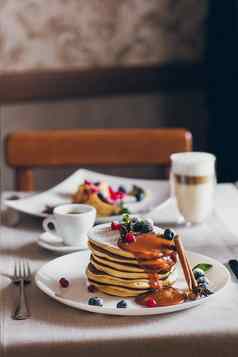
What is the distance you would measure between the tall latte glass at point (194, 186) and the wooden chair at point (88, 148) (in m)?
0.52

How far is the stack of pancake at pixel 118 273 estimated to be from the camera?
3.74 feet

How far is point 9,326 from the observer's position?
107 centimetres

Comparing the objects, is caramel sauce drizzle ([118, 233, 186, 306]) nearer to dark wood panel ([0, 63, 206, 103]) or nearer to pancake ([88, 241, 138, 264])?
pancake ([88, 241, 138, 264])

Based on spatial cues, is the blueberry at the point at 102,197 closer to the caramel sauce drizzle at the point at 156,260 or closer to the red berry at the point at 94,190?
the red berry at the point at 94,190

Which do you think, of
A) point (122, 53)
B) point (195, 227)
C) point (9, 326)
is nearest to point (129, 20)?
point (122, 53)

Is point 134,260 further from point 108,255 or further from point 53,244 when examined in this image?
point 53,244

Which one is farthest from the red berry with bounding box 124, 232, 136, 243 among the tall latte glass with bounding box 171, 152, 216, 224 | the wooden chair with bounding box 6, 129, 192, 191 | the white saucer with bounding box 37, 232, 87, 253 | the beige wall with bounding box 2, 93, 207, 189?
the beige wall with bounding box 2, 93, 207, 189

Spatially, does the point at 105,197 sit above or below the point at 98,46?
below

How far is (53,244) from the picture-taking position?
1411mm

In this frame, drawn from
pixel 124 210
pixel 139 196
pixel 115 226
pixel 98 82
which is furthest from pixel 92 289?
pixel 98 82

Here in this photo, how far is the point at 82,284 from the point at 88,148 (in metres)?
0.91

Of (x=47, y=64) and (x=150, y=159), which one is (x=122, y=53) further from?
(x=150, y=159)

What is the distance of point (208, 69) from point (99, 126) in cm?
47

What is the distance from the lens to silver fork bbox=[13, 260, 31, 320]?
1.10 meters
